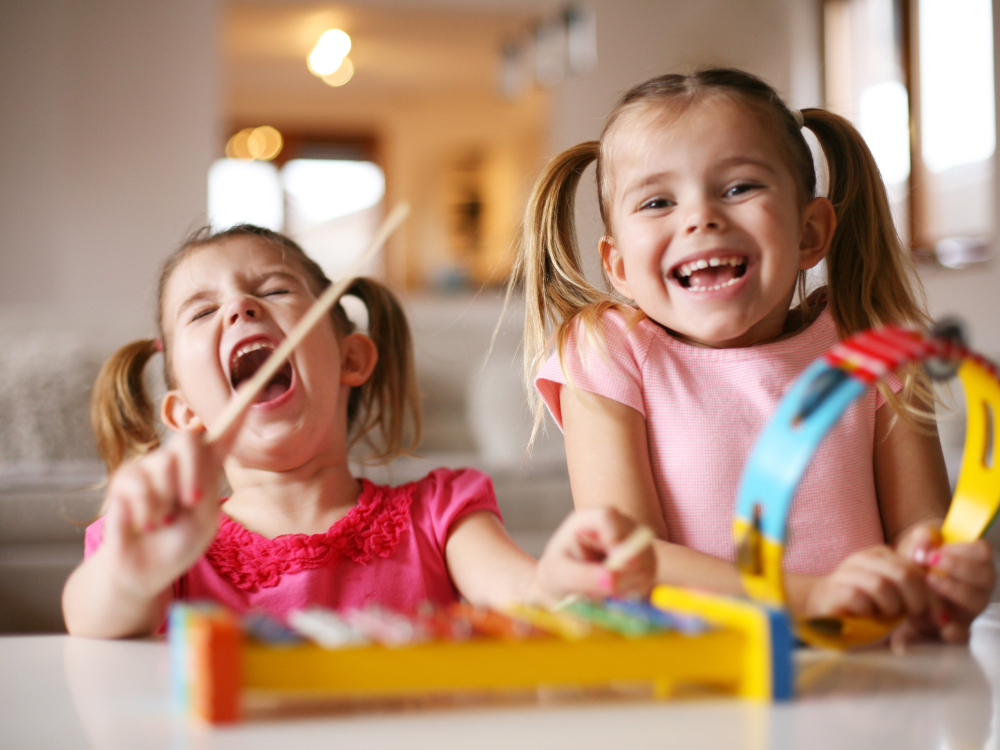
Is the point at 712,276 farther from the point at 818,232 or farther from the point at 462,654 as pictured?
the point at 462,654

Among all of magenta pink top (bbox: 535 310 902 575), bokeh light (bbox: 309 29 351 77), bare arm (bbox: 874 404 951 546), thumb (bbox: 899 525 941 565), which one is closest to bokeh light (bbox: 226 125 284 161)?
bokeh light (bbox: 309 29 351 77)

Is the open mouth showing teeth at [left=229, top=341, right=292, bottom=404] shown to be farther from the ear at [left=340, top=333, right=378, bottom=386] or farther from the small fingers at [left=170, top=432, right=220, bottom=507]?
the small fingers at [left=170, top=432, right=220, bottom=507]

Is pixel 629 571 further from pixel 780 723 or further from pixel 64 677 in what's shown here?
pixel 64 677

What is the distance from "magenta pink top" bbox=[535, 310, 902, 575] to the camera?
82 centimetres

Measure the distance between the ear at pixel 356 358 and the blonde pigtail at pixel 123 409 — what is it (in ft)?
0.82

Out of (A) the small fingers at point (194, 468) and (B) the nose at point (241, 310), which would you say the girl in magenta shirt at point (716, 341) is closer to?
(B) the nose at point (241, 310)

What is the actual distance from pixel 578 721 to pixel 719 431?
18.1 inches

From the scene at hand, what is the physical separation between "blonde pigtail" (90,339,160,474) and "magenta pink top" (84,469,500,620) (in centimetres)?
21

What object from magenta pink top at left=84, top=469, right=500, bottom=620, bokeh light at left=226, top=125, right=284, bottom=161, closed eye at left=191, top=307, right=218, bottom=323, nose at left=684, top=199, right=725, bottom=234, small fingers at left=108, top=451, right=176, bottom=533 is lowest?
magenta pink top at left=84, top=469, right=500, bottom=620

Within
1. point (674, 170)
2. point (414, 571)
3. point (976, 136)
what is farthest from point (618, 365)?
point (976, 136)

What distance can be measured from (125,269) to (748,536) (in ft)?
14.8

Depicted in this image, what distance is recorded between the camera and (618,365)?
0.86m

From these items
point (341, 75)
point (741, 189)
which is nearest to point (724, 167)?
point (741, 189)

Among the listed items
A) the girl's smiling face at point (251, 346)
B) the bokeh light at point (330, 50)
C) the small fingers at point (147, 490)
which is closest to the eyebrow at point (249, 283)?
the girl's smiling face at point (251, 346)
